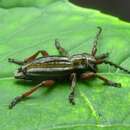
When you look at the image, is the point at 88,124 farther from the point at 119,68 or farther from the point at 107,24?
the point at 107,24

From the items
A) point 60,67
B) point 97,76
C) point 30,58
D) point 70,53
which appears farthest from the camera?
point 70,53

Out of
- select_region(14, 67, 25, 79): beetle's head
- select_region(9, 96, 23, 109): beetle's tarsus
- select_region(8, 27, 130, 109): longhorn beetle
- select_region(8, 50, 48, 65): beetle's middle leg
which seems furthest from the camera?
select_region(8, 50, 48, 65): beetle's middle leg

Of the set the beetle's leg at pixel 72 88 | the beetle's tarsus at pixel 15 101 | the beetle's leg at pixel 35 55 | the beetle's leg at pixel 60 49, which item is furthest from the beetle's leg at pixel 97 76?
the beetle's tarsus at pixel 15 101

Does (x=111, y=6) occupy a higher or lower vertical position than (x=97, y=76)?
higher

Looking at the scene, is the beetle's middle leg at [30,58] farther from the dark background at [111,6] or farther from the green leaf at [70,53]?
the dark background at [111,6]

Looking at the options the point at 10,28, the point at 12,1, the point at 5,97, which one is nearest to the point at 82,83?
the point at 5,97

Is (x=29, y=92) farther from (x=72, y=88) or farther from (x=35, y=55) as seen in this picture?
(x=35, y=55)

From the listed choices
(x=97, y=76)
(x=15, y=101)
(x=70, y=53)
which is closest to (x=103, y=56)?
(x=97, y=76)

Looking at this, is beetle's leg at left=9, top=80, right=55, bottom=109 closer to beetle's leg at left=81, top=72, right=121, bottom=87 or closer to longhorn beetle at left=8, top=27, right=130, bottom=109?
longhorn beetle at left=8, top=27, right=130, bottom=109

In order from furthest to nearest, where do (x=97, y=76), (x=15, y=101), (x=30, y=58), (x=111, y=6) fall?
(x=111, y=6) < (x=30, y=58) < (x=97, y=76) < (x=15, y=101)

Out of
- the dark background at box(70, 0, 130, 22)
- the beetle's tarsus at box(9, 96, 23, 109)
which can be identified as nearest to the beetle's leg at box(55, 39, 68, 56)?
the beetle's tarsus at box(9, 96, 23, 109)
